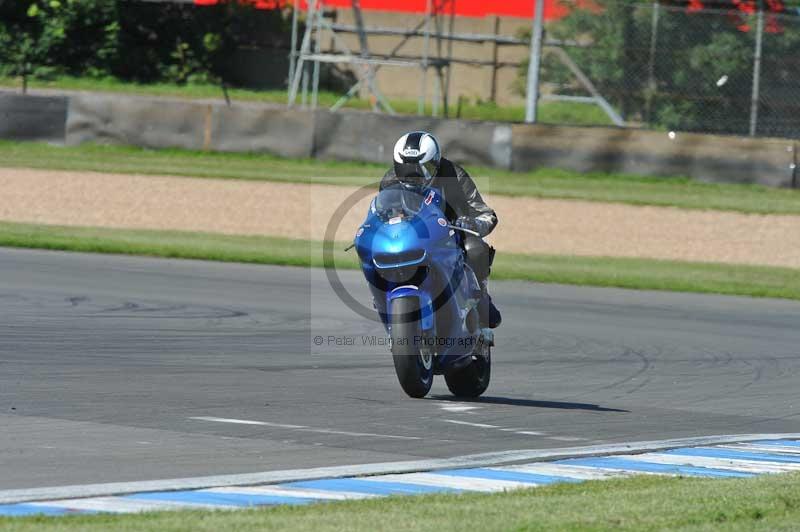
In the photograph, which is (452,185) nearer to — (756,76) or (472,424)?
(472,424)

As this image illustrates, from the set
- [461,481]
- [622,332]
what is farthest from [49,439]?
[622,332]

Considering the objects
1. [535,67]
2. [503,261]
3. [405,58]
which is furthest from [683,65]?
[405,58]

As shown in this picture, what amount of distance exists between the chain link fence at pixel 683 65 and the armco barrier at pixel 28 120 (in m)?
8.68

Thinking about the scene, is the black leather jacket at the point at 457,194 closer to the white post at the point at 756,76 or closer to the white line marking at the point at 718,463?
the white line marking at the point at 718,463

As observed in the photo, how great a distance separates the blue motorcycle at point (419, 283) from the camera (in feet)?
30.6

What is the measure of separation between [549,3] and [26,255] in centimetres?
2362

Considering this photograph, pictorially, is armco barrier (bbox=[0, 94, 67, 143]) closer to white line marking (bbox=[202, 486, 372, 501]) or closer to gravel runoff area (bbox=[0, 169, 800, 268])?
gravel runoff area (bbox=[0, 169, 800, 268])

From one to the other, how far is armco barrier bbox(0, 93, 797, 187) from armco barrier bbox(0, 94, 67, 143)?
17 mm

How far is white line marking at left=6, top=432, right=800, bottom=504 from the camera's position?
632 centimetres

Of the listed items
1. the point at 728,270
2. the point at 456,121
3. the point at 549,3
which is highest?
the point at 549,3

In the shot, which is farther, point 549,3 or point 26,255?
point 549,3

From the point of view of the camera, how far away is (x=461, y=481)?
7023mm

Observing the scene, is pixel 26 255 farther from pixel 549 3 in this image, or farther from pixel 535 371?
pixel 549 3

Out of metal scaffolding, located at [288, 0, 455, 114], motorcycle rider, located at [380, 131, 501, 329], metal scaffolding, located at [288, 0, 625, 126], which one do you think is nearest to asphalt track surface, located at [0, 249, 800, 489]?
motorcycle rider, located at [380, 131, 501, 329]
